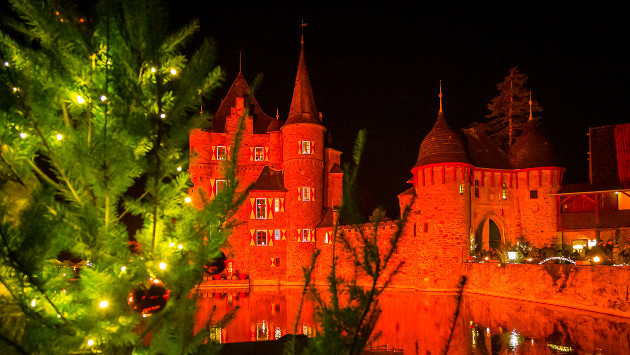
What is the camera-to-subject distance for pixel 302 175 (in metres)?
35.5

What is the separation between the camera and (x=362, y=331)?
212 cm

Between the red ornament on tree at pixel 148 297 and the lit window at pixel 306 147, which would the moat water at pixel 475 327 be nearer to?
the red ornament on tree at pixel 148 297

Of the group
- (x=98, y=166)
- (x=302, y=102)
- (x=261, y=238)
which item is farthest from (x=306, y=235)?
(x=98, y=166)

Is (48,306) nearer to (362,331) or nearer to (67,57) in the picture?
(67,57)

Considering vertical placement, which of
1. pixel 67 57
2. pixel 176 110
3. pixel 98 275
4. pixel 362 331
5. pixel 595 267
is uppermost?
pixel 67 57

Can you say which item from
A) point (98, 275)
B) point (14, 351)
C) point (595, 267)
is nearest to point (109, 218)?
point (98, 275)

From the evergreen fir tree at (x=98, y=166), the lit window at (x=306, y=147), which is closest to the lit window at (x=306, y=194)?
the lit window at (x=306, y=147)

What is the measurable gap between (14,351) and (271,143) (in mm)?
36256

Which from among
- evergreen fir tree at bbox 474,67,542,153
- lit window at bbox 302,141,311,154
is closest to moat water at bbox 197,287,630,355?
lit window at bbox 302,141,311,154

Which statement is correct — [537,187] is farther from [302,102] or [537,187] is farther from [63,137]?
[63,137]

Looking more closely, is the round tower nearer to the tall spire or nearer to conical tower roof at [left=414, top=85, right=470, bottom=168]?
conical tower roof at [left=414, top=85, right=470, bottom=168]

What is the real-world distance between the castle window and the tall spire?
25.3ft

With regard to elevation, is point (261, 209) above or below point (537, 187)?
below

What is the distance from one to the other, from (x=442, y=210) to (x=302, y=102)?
519 inches
